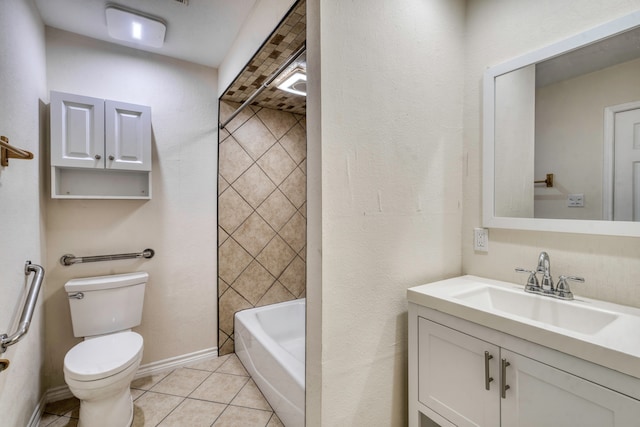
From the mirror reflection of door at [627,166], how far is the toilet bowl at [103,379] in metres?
2.43

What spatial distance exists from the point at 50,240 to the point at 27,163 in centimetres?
58

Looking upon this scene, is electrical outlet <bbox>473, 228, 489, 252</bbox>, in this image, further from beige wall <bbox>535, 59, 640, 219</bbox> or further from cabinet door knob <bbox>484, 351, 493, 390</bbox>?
cabinet door knob <bbox>484, 351, 493, 390</bbox>

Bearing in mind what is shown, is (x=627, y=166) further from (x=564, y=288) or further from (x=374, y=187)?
(x=374, y=187)

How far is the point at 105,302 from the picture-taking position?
192 cm

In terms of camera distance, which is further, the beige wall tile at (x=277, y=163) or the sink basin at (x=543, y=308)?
the beige wall tile at (x=277, y=163)

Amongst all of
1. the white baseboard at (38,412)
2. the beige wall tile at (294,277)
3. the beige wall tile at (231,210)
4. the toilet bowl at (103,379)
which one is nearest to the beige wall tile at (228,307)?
the beige wall tile at (294,277)

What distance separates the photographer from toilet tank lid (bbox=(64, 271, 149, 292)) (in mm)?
1847

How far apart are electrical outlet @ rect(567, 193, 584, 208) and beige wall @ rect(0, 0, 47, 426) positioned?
2.47 metres

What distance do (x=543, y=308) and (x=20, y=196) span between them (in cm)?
253

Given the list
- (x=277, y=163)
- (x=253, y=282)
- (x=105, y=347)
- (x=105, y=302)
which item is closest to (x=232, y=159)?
(x=277, y=163)

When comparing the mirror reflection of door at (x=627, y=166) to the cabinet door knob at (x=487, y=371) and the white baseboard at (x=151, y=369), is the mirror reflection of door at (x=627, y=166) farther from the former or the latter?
the white baseboard at (x=151, y=369)

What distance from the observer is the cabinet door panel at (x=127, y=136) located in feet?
6.33

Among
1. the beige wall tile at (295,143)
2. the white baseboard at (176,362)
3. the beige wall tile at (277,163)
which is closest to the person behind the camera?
the white baseboard at (176,362)

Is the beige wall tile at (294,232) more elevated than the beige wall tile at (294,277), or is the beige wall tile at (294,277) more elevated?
the beige wall tile at (294,232)
